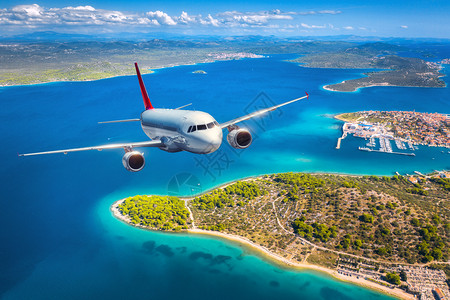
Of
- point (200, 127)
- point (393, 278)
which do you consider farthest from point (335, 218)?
point (200, 127)

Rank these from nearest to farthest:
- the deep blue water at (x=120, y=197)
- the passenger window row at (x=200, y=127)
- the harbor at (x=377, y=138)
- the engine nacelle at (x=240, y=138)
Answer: the passenger window row at (x=200, y=127)
the engine nacelle at (x=240, y=138)
the deep blue water at (x=120, y=197)
the harbor at (x=377, y=138)

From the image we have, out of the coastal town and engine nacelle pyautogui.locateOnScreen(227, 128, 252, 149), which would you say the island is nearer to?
engine nacelle pyautogui.locateOnScreen(227, 128, 252, 149)

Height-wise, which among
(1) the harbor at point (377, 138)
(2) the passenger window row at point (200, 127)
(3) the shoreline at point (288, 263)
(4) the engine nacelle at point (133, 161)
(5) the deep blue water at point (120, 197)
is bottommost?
(5) the deep blue water at point (120, 197)

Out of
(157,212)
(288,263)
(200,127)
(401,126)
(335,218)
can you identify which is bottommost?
(157,212)

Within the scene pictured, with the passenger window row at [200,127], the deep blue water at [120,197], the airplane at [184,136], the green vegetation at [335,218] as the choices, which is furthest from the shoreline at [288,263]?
the passenger window row at [200,127]

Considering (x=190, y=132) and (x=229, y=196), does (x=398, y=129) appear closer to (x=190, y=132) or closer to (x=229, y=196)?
(x=229, y=196)

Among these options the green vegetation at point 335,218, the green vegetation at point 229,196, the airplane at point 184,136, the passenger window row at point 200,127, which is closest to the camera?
the airplane at point 184,136

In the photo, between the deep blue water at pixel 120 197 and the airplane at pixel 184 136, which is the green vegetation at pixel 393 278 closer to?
the deep blue water at pixel 120 197
